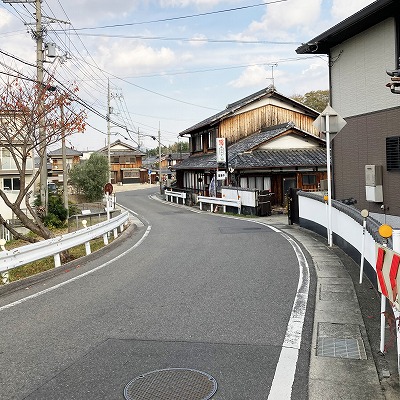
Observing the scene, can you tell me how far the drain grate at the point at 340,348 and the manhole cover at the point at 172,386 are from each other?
4.94 feet

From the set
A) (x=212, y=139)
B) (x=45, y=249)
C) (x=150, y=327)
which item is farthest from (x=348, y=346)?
(x=212, y=139)

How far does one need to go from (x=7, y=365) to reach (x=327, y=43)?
14.6 meters

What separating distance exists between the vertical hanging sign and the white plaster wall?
38.5ft

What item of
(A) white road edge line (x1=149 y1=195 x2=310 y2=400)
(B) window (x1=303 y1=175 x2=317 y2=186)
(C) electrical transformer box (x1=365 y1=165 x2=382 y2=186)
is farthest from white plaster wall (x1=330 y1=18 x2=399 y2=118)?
(B) window (x1=303 y1=175 x2=317 y2=186)

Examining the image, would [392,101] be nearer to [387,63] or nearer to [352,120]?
[387,63]

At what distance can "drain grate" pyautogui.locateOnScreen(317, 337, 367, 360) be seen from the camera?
16.7ft

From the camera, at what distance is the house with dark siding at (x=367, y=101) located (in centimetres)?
1305

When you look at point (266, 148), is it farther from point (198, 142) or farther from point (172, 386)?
point (172, 386)

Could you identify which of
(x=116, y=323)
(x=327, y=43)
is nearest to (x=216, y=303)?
(x=116, y=323)

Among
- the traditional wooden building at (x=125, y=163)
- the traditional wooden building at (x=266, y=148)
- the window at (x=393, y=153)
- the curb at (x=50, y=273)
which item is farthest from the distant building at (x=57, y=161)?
the window at (x=393, y=153)

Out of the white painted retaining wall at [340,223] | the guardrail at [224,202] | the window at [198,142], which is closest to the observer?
the white painted retaining wall at [340,223]

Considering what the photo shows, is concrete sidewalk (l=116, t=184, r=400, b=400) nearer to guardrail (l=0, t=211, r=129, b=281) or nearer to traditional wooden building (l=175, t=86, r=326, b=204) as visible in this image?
guardrail (l=0, t=211, r=129, b=281)

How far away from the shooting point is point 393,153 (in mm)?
13219

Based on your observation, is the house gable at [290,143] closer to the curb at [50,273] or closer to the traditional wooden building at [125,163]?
the curb at [50,273]
